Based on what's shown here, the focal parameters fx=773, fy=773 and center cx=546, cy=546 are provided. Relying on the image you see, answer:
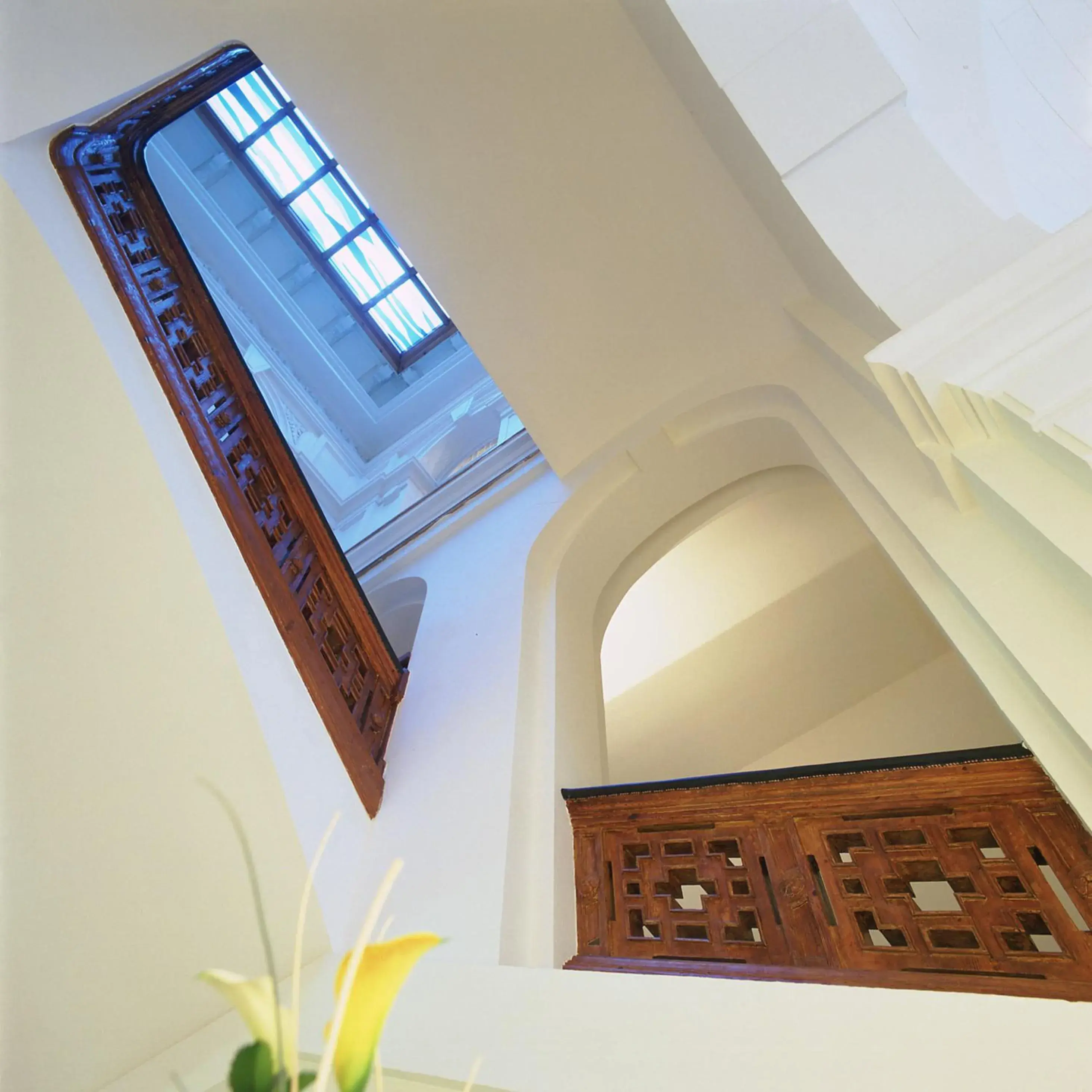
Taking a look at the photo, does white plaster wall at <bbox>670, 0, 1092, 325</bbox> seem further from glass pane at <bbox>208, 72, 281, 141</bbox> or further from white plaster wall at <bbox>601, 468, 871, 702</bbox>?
glass pane at <bbox>208, 72, 281, 141</bbox>

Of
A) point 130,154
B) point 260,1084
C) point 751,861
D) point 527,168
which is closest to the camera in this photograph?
point 260,1084

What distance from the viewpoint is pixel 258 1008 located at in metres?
0.70

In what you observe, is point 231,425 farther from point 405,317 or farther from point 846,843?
point 405,317

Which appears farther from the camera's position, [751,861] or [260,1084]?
[751,861]

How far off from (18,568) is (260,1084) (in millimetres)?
1521

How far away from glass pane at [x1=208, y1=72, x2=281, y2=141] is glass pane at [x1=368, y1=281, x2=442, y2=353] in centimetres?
276

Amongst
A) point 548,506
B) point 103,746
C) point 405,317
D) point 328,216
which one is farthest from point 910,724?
point 328,216

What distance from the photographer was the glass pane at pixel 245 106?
33.5 feet

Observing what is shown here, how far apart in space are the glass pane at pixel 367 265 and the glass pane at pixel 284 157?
41.6 inches

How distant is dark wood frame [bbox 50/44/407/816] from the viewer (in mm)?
2625

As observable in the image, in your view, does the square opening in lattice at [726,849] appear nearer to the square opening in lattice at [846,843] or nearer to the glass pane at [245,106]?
the square opening in lattice at [846,843]

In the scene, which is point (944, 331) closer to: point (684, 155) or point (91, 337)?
point (684, 155)

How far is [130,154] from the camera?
3.23 m

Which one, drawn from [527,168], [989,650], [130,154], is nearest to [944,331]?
[989,650]
